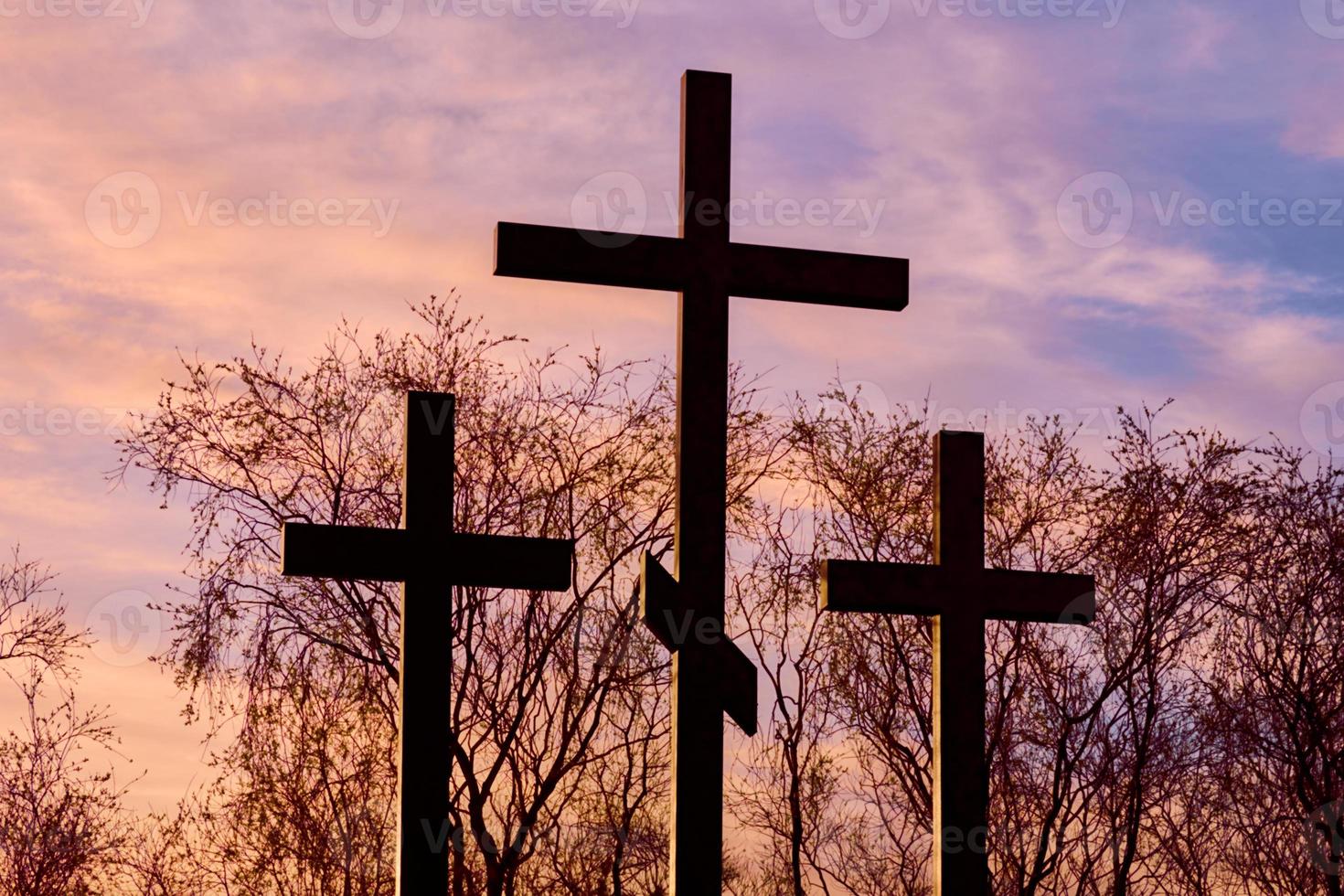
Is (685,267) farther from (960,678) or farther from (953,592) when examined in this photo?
(960,678)

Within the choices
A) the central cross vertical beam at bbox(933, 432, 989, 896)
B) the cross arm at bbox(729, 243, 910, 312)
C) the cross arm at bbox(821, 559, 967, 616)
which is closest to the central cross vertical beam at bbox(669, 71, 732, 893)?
the cross arm at bbox(729, 243, 910, 312)

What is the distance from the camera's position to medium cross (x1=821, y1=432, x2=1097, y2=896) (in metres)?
6.64

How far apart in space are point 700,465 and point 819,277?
103 centimetres

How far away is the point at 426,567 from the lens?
234 inches

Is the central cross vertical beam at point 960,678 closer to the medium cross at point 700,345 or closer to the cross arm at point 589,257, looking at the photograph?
the medium cross at point 700,345

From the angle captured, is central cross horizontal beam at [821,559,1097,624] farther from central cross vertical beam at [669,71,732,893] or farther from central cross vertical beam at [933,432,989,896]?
central cross vertical beam at [669,71,732,893]

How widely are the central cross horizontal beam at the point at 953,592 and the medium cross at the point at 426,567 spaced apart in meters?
1.24

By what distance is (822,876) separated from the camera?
12305 millimetres

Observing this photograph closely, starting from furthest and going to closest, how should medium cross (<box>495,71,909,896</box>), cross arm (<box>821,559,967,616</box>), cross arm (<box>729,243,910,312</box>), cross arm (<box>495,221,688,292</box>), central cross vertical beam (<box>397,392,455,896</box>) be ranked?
cross arm (<box>821,559,967,616</box>), cross arm (<box>729,243,910,312</box>), cross arm (<box>495,221,688,292</box>), medium cross (<box>495,71,909,896</box>), central cross vertical beam (<box>397,392,455,896</box>)

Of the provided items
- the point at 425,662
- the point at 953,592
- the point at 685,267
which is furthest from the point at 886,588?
the point at 425,662

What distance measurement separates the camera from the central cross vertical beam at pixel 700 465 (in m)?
5.80

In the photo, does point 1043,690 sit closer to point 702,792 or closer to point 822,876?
point 822,876

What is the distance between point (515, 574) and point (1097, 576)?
8060 millimetres

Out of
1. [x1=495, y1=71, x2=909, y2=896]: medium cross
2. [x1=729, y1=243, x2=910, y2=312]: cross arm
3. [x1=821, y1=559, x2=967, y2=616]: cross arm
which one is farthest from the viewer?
[x1=821, y1=559, x2=967, y2=616]: cross arm
